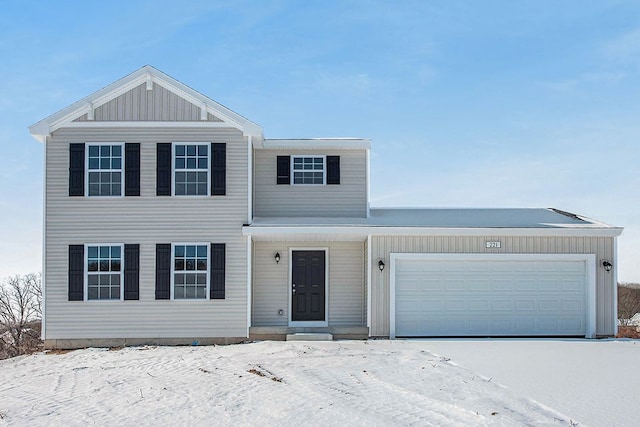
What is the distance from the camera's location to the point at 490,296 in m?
16.3

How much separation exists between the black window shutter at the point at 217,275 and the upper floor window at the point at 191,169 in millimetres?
1427

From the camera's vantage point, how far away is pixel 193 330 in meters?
15.9

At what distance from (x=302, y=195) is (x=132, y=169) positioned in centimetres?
425

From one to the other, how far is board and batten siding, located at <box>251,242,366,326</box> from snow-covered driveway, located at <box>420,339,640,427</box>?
2489mm

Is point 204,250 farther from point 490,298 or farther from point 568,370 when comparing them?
point 568,370

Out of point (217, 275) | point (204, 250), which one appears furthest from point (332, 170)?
point (217, 275)

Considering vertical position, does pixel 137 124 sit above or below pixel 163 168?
above

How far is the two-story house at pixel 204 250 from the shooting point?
15.9 m

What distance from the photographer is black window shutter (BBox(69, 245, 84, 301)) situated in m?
15.8

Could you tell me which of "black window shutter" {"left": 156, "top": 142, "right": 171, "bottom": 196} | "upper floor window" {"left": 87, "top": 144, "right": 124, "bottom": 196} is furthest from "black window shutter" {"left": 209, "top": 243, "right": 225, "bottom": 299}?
"upper floor window" {"left": 87, "top": 144, "right": 124, "bottom": 196}

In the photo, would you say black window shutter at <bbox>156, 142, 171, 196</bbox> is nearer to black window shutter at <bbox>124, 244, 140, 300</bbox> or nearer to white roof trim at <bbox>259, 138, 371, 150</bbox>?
black window shutter at <bbox>124, 244, 140, 300</bbox>

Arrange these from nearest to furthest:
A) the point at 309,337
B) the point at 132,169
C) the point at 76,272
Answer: the point at 309,337 < the point at 76,272 < the point at 132,169

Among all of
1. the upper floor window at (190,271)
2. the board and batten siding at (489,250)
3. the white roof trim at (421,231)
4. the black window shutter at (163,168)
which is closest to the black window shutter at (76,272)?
the upper floor window at (190,271)

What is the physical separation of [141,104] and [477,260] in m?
8.50
